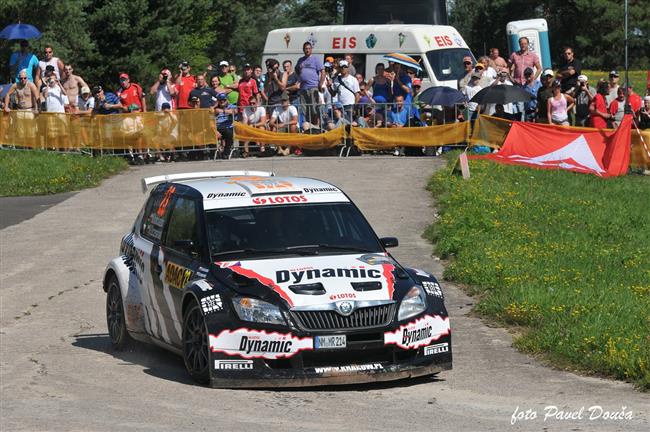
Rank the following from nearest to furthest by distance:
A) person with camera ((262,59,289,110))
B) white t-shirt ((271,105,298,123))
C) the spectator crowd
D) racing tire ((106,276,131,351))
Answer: racing tire ((106,276,131,351)) → the spectator crowd → white t-shirt ((271,105,298,123)) → person with camera ((262,59,289,110))

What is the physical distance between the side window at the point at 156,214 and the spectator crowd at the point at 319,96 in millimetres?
16096

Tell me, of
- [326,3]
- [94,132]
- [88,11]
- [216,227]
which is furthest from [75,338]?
[326,3]

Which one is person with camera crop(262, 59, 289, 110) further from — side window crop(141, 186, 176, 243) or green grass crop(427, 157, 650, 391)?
side window crop(141, 186, 176, 243)

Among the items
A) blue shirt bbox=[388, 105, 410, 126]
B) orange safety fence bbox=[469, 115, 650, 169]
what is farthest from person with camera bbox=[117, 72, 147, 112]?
orange safety fence bbox=[469, 115, 650, 169]

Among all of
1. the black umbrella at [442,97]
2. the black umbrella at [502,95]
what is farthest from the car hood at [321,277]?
the black umbrella at [442,97]

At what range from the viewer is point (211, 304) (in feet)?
33.8

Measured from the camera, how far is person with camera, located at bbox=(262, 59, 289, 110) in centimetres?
2923

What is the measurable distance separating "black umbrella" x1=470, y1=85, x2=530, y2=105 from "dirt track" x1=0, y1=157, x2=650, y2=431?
9353mm

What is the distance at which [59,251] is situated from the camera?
63.2 feet

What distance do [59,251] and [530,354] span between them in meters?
9.46

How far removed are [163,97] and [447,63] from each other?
23.5ft

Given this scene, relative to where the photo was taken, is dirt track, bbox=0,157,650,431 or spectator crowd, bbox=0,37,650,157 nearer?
dirt track, bbox=0,157,650,431

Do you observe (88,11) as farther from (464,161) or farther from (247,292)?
(247,292)

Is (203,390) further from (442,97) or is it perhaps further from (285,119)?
(285,119)
